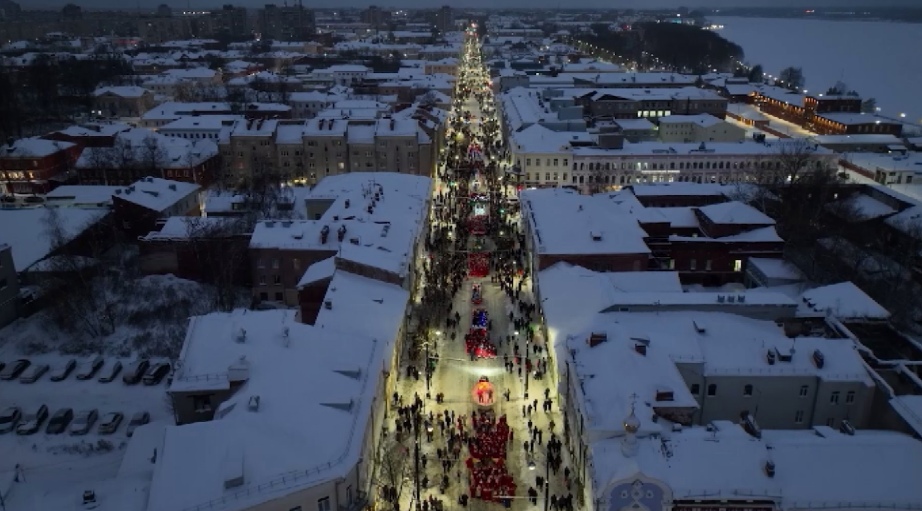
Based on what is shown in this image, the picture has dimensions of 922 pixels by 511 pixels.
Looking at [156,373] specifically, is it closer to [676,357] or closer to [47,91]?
[676,357]

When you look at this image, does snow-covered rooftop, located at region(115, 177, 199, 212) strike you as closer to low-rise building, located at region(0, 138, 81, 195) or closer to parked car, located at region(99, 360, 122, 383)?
parked car, located at region(99, 360, 122, 383)

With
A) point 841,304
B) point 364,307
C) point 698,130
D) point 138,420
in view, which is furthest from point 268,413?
point 698,130

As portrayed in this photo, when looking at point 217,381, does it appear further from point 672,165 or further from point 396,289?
point 672,165

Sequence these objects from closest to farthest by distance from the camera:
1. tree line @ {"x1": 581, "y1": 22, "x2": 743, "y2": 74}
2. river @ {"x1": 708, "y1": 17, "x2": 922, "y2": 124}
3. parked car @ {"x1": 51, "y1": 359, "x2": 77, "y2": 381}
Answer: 1. parked car @ {"x1": 51, "y1": 359, "x2": 77, "y2": 381}
2. river @ {"x1": 708, "y1": 17, "x2": 922, "y2": 124}
3. tree line @ {"x1": 581, "y1": 22, "x2": 743, "y2": 74}

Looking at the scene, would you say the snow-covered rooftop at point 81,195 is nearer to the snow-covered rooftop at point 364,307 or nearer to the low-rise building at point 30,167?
the low-rise building at point 30,167

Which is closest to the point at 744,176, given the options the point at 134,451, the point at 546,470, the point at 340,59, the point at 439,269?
the point at 439,269

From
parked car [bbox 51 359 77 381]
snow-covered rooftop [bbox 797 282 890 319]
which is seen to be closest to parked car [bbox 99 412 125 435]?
parked car [bbox 51 359 77 381]
